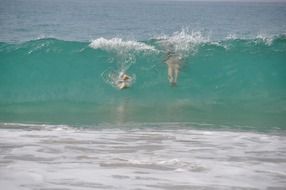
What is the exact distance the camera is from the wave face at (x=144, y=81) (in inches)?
512

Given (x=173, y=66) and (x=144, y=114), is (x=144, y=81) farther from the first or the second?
(x=144, y=114)

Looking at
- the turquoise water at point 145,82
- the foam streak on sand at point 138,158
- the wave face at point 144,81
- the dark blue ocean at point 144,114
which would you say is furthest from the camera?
the wave face at point 144,81

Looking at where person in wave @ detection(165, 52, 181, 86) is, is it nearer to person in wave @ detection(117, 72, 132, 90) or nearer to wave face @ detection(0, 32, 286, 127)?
wave face @ detection(0, 32, 286, 127)

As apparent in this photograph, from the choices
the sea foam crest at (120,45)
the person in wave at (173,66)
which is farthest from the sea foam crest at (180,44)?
the sea foam crest at (120,45)

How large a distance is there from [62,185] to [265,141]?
384 centimetres

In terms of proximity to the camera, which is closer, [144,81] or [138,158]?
[138,158]

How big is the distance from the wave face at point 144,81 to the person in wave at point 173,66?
125mm

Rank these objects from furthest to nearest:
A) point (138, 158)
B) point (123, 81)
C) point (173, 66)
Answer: point (173, 66)
point (123, 81)
point (138, 158)

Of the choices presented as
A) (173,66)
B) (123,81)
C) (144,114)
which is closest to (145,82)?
(123,81)

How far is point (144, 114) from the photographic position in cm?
1245

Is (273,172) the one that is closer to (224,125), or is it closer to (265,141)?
(265,141)

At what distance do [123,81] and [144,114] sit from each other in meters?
4.09

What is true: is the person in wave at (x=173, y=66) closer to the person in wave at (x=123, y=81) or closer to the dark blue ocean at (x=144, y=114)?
the dark blue ocean at (x=144, y=114)

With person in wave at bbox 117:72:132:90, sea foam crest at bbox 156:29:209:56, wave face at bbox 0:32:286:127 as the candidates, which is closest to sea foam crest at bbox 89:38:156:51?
wave face at bbox 0:32:286:127
